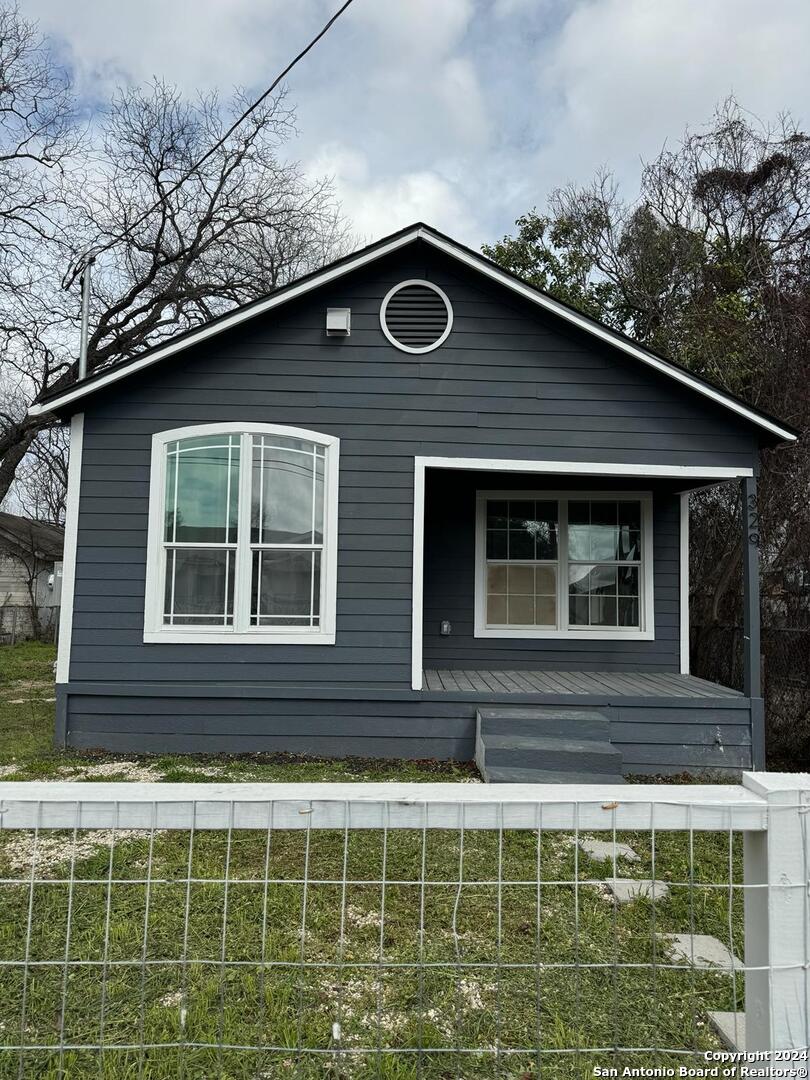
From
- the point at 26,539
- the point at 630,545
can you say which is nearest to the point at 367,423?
the point at 630,545

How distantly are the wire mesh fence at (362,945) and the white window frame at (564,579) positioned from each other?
386 cm

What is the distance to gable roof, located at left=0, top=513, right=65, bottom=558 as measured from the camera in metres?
22.9

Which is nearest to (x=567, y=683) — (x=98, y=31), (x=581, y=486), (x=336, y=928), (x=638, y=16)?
(x=581, y=486)

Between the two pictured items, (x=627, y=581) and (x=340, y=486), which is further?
(x=627, y=581)

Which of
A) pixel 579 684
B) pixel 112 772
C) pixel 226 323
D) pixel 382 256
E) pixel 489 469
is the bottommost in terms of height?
pixel 112 772

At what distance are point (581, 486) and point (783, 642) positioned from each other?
2.69 m

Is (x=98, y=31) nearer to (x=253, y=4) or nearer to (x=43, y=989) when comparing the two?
(x=253, y=4)

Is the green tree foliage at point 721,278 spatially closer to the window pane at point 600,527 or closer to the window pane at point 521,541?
the window pane at point 600,527

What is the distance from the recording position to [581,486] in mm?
7824

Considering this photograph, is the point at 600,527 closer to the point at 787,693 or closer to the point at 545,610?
the point at 545,610

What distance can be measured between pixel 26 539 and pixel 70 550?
19509 mm

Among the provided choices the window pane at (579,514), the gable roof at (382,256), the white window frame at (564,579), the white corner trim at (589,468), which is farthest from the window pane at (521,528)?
the gable roof at (382,256)

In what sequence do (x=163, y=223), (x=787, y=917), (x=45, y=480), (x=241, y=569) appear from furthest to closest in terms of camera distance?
1. (x=45, y=480)
2. (x=163, y=223)
3. (x=241, y=569)
4. (x=787, y=917)

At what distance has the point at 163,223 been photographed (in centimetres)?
1733
